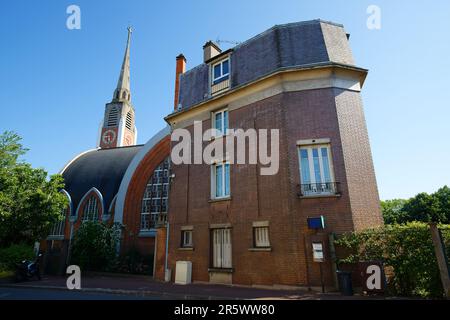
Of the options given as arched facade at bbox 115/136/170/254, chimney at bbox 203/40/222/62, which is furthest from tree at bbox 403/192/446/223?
arched facade at bbox 115/136/170/254

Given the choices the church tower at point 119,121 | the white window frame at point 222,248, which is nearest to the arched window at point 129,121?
the church tower at point 119,121

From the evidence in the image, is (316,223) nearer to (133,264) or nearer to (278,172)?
(278,172)

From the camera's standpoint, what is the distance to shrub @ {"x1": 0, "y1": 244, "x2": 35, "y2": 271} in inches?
583

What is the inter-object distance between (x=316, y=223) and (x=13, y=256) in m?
16.8

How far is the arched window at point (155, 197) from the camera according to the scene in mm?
24203

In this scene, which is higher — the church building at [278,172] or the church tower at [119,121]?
the church tower at [119,121]

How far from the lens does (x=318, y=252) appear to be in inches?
354

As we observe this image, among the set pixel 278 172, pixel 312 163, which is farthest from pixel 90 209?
pixel 312 163

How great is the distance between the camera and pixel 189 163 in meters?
14.2

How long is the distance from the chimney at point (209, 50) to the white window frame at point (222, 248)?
9.86 meters

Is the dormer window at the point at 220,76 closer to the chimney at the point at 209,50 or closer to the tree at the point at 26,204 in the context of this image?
the chimney at the point at 209,50
